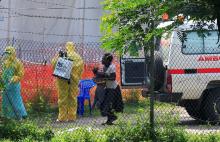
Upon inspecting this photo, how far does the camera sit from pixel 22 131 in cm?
961

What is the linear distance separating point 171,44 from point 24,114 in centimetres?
329

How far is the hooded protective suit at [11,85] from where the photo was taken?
34.0 ft

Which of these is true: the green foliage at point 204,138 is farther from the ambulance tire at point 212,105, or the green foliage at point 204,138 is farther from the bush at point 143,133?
the ambulance tire at point 212,105

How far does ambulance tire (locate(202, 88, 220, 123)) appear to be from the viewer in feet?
39.8

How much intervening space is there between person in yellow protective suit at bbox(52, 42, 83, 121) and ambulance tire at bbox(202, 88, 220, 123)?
9.91 feet

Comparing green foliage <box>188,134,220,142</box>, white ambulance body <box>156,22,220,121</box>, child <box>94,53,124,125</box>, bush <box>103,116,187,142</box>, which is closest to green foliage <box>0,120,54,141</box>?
bush <box>103,116,187,142</box>

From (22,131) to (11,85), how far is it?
3.05 metres

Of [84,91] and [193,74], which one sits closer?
[193,74]

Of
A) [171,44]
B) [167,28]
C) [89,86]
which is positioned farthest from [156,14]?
[89,86]

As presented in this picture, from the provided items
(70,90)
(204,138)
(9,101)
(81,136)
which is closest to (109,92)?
(70,90)

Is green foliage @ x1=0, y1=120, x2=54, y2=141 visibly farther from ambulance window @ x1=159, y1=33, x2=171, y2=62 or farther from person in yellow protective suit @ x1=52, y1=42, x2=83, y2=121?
person in yellow protective suit @ x1=52, y1=42, x2=83, y2=121

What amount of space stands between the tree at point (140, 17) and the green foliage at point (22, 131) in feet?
8.24

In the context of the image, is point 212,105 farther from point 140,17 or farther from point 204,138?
point 140,17

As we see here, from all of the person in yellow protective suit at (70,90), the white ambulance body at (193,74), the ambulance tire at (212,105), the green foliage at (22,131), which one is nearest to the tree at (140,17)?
the green foliage at (22,131)
